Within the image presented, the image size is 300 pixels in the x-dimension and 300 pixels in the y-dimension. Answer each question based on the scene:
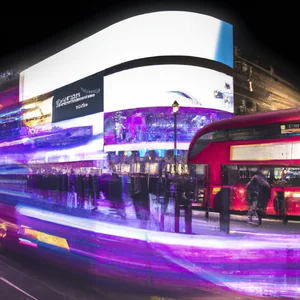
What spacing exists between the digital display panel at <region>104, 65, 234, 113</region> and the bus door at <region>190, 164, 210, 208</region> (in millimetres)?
3410

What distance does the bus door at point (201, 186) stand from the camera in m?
4.86

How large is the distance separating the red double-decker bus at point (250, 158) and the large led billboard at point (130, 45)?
3.99m

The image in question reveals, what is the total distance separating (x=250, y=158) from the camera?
4.40 metres

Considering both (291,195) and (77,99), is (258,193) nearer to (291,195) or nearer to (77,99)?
Answer: (291,195)

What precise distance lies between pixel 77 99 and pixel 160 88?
260 cm

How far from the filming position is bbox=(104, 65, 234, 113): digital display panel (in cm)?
796

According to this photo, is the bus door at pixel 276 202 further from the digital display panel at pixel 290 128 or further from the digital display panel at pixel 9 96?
the digital display panel at pixel 9 96

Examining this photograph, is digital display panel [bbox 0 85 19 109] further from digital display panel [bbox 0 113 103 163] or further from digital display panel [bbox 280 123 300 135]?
digital display panel [bbox 280 123 300 135]

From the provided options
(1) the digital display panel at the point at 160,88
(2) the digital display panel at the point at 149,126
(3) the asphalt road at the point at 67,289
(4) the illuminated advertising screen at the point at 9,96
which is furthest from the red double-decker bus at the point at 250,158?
(4) the illuminated advertising screen at the point at 9,96

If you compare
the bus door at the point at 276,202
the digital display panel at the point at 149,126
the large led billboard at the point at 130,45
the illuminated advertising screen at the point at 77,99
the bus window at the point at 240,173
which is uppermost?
the large led billboard at the point at 130,45

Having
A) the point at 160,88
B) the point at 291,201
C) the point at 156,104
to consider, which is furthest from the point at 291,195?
the point at 160,88

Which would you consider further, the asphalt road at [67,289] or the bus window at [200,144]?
the bus window at [200,144]

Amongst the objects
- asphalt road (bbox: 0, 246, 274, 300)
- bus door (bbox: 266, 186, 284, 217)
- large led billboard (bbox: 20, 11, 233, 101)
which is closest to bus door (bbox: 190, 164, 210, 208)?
bus door (bbox: 266, 186, 284, 217)

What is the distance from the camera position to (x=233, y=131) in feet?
15.4
